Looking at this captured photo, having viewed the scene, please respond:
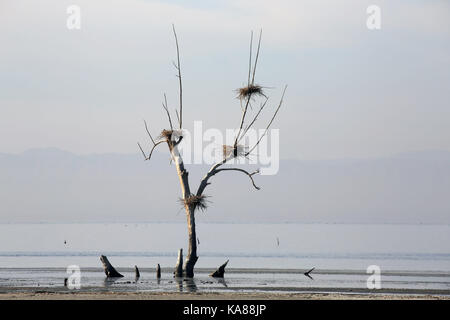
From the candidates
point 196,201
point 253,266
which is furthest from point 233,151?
point 253,266

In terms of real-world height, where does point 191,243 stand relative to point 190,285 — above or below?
above

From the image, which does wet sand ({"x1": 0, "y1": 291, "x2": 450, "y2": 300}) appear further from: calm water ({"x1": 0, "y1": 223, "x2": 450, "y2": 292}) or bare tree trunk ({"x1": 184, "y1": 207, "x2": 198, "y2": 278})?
bare tree trunk ({"x1": 184, "y1": 207, "x2": 198, "y2": 278})

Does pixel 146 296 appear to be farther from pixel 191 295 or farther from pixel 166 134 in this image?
pixel 166 134

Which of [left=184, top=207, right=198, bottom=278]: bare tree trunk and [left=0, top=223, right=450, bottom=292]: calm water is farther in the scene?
[left=184, top=207, right=198, bottom=278]: bare tree trunk

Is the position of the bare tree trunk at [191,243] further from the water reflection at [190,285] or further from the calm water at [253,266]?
the water reflection at [190,285]

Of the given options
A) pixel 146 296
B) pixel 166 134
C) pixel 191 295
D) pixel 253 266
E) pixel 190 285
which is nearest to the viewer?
pixel 146 296

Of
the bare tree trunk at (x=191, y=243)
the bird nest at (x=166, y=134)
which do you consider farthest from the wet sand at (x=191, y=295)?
the bird nest at (x=166, y=134)

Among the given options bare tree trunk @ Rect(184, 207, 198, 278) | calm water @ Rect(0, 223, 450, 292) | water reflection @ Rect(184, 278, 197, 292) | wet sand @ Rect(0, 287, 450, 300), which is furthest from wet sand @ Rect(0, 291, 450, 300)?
bare tree trunk @ Rect(184, 207, 198, 278)

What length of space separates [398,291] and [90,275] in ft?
48.7

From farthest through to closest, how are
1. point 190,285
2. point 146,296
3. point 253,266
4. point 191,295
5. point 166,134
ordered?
point 253,266 → point 166,134 → point 190,285 → point 191,295 → point 146,296

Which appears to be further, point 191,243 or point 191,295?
point 191,243
